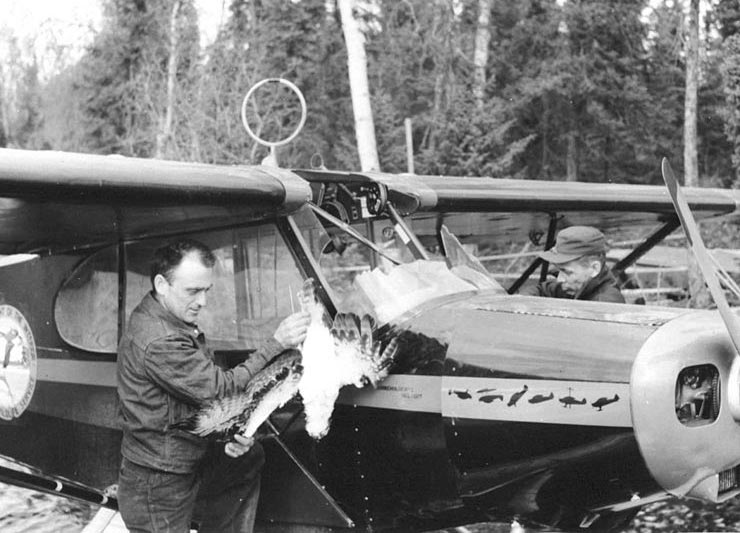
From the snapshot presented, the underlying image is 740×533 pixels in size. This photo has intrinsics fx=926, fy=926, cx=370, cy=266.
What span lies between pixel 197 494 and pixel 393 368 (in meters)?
1.22

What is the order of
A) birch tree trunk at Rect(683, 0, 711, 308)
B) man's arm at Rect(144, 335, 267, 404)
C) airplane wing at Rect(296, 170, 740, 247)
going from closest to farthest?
man's arm at Rect(144, 335, 267, 404) → airplane wing at Rect(296, 170, 740, 247) → birch tree trunk at Rect(683, 0, 711, 308)

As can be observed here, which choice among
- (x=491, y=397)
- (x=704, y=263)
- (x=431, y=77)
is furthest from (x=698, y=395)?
(x=431, y=77)

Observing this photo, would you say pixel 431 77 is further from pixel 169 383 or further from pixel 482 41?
pixel 169 383

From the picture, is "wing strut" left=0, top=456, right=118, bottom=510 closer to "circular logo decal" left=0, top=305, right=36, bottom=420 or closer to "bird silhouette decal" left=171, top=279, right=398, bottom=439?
"circular logo decal" left=0, top=305, right=36, bottom=420

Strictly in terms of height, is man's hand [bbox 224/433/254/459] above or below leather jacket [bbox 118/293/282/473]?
below

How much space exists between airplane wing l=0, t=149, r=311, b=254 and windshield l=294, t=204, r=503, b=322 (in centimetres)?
26

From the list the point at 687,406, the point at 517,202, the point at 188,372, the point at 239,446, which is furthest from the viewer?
the point at 517,202

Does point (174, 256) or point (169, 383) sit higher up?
point (174, 256)

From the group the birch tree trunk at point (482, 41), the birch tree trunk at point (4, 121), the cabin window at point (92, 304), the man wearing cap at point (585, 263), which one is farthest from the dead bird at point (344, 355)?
the birch tree trunk at point (4, 121)

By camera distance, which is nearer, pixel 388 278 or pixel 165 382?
pixel 165 382

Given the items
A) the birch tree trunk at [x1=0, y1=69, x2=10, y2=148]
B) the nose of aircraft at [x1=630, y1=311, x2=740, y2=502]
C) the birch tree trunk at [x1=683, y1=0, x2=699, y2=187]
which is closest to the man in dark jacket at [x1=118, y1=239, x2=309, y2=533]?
the nose of aircraft at [x1=630, y1=311, x2=740, y2=502]

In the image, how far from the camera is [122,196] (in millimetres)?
3697

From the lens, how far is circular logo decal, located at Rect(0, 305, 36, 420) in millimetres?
5254

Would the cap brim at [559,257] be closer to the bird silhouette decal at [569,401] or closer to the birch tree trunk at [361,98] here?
the bird silhouette decal at [569,401]
